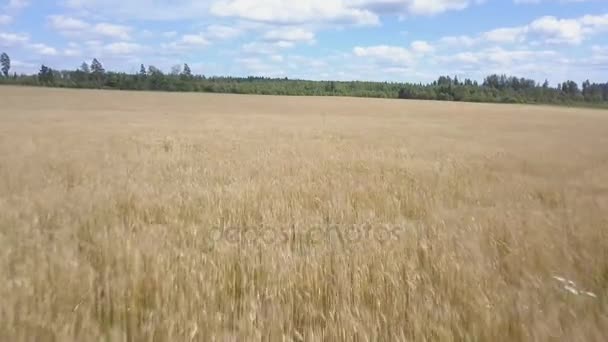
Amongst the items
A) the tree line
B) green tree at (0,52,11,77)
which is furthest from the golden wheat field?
green tree at (0,52,11,77)

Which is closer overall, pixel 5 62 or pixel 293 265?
pixel 293 265

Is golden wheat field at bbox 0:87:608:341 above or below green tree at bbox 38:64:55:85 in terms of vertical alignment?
below

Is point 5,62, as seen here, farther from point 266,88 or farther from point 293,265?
point 293,265

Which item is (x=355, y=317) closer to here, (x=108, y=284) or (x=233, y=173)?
(x=108, y=284)

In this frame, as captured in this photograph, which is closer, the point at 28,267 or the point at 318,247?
the point at 28,267

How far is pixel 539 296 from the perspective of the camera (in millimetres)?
2182

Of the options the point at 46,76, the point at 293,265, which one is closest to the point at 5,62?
the point at 46,76

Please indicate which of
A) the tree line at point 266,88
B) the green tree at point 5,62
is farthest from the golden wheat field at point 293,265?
the green tree at point 5,62

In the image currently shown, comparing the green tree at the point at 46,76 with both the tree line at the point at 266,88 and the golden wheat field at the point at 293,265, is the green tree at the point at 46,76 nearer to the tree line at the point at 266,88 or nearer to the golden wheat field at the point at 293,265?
the tree line at the point at 266,88

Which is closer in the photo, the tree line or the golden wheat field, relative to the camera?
the golden wheat field

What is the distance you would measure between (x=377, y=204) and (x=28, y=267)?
348cm

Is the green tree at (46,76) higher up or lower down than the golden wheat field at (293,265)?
higher up

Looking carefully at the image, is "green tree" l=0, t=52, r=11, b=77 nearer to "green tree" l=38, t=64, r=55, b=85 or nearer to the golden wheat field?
"green tree" l=38, t=64, r=55, b=85

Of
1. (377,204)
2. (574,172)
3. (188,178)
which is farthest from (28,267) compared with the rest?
(574,172)
